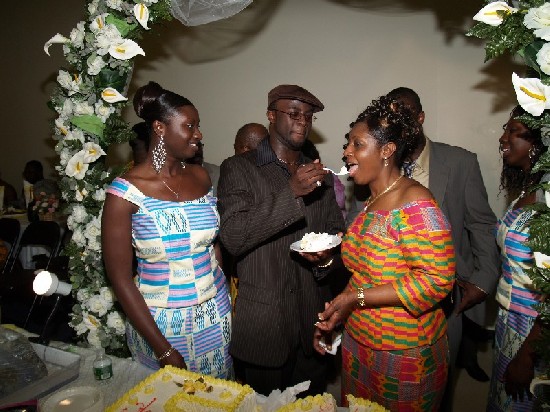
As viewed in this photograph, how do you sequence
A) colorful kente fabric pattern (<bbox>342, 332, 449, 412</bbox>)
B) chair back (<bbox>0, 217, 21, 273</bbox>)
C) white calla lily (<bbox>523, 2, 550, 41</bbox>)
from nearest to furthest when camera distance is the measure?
white calla lily (<bbox>523, 2, 550, 41</bbox>) < colorful kente fabric pattern (<bbox>342, 332, 449, 412</bbox>) < chair back (<bbox>0, 217, 21, 273</bbox>)

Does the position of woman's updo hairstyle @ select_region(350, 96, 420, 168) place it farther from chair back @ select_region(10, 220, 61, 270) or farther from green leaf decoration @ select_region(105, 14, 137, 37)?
chair back @ select_region(10, 220, 61, 270)

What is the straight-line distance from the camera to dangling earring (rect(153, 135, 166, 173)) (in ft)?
6.57

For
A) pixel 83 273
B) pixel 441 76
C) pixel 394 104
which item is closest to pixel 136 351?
pixel 83 273

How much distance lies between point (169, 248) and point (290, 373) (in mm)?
1050

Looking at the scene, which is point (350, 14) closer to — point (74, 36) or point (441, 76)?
point (441, 76)

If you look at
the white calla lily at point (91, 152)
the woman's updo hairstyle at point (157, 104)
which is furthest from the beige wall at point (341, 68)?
the woman's updo hairstyle at point (157, 104)

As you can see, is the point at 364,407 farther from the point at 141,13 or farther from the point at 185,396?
the point at 141,13

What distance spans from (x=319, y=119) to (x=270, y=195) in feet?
10.2

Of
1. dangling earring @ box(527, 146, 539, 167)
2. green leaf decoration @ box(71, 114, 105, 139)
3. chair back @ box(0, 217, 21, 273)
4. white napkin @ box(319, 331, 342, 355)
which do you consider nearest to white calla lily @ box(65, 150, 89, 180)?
green leaf decoration @ box(71, 114, 105, 139)

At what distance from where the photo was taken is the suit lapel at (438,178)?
2676 millimetres

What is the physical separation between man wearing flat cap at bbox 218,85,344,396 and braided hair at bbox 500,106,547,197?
110 cm

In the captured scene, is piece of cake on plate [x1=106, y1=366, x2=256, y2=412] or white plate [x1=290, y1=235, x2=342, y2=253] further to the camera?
white plate [x1=290, y1=235, x2=342, y2=253]

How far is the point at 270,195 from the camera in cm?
210

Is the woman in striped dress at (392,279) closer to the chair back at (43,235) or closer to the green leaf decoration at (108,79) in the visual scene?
the green leaf decoration at (108,79)
